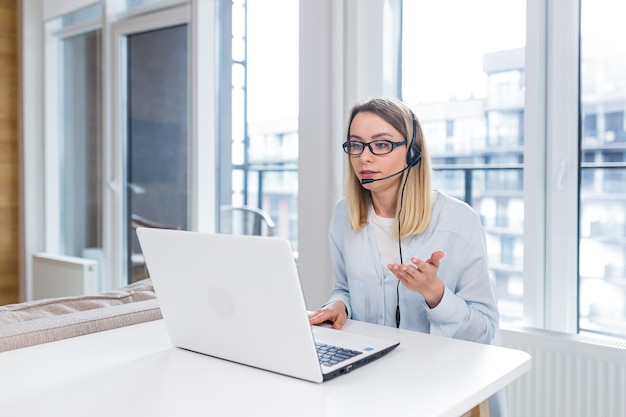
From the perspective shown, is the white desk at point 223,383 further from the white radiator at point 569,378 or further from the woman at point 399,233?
the white radiator at point 569,378

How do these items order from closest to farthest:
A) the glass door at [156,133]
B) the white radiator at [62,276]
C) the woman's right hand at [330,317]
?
the woman's right hand at [330,317] → the glass door at [156,133] → the white radiator at [62,276]

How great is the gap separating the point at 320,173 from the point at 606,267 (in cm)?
115

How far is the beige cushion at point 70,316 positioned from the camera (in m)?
1.25

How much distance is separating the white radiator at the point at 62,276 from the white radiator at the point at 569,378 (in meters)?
2.84

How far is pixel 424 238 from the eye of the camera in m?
1.64

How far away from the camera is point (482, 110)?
2361 mm

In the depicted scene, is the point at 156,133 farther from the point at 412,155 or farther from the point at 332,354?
the point at 332,354

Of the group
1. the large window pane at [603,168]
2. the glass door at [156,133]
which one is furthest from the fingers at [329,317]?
the glass door at [156,133]

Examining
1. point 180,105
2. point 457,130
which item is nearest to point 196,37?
point 180,105

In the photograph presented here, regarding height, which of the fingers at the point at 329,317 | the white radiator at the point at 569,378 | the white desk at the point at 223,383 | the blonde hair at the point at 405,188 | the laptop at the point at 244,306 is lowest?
the white radiator at the point at 569,378

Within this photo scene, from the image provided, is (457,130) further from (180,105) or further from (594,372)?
(180,105)

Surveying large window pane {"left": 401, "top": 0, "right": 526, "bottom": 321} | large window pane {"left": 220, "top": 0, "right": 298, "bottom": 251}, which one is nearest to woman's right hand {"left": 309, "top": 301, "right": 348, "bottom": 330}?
large window pane {"left": 401, "top": 0, "right": 526, "bottom": 321}

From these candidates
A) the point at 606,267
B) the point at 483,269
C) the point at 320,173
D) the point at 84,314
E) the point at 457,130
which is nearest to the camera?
the point at 84,314

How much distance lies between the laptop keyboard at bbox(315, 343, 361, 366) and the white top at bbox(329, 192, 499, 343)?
1.29 feet
